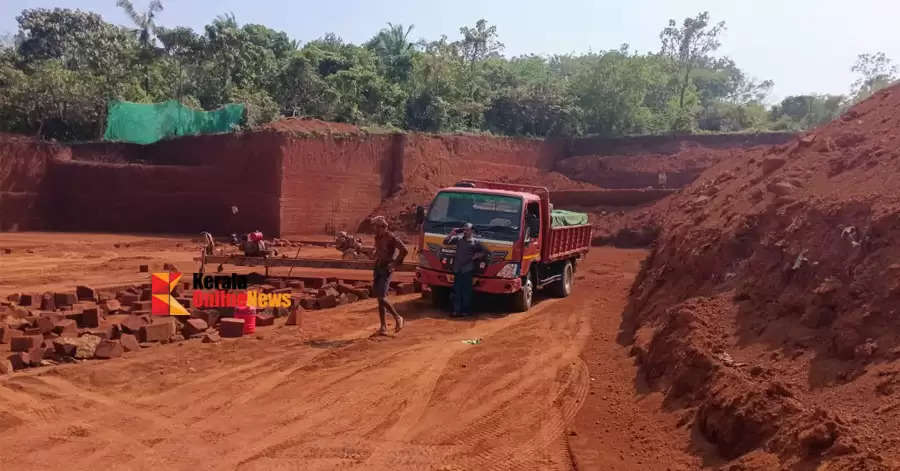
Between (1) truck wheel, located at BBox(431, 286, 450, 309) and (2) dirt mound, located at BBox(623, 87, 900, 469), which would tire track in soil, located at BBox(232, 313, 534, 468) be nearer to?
(2) dirt mound, located at BBox(623, 87, 900, 469)

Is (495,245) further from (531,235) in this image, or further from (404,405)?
(404,405)

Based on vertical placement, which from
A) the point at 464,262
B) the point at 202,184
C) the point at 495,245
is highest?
the point at 202,184

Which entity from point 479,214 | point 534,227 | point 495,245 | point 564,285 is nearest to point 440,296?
point 495,245

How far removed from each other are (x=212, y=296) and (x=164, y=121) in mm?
19863

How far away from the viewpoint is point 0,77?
30.4 m

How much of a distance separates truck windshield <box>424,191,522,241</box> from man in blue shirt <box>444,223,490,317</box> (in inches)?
13.6

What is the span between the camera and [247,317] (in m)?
11.2

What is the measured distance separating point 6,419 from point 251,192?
22.7 m

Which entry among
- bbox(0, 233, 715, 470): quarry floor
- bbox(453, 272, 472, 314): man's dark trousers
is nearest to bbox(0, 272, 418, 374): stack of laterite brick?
bbox(0, 233, 715, 470): quarry floor

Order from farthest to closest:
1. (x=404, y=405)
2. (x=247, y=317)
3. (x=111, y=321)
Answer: (x=111, y=321)
(x=247, y=317)
(x=404, y=405)

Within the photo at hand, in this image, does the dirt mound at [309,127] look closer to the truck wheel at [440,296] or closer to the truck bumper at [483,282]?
the truck wheel at [440,296]

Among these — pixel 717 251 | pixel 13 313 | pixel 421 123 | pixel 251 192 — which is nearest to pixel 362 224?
pixel 251 192

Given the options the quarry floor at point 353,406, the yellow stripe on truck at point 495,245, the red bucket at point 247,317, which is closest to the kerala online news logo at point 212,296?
the red bucket at point 247,317

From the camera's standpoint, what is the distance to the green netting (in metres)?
30.7
